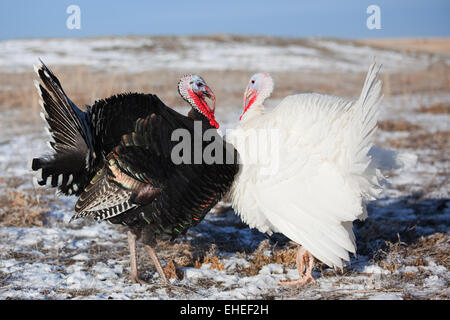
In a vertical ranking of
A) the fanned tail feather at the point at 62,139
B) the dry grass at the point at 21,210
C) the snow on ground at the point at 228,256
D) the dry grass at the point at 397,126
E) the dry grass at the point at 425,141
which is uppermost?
the fanned tail feather at the point at 62,139

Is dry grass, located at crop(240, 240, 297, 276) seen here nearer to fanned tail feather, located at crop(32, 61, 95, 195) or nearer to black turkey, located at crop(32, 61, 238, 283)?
black turkey, located at crop(32, 61, 238, 283)

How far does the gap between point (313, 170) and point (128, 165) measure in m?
1.31

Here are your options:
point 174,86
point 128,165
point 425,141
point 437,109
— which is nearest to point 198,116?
point 128,165

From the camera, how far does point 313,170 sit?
3.05 meters

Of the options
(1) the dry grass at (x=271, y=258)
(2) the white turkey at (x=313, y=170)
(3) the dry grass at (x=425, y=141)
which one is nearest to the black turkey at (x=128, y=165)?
(2) the white turkey at (x=313, y=170)

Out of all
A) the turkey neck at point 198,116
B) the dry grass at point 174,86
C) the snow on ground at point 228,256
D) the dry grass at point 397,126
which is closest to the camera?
the snow on ground at point 228,256

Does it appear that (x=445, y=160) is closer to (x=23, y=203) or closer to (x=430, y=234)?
(x=430, y=234)

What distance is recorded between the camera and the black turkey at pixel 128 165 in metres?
2.98

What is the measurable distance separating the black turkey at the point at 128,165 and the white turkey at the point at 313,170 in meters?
0.32

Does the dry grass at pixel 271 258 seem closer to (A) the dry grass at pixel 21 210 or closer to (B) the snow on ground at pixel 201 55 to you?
(A) the dry grass at pixel 21 210

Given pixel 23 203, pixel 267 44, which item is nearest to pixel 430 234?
pixel 23 203

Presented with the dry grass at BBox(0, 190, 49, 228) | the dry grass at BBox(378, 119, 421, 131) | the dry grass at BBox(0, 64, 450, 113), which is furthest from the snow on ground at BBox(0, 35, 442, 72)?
the dry grass at BBox(0, 190, 49, 228)

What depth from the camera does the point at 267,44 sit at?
3734cm

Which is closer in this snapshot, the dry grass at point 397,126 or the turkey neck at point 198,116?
the turkey neck at point 198,116
